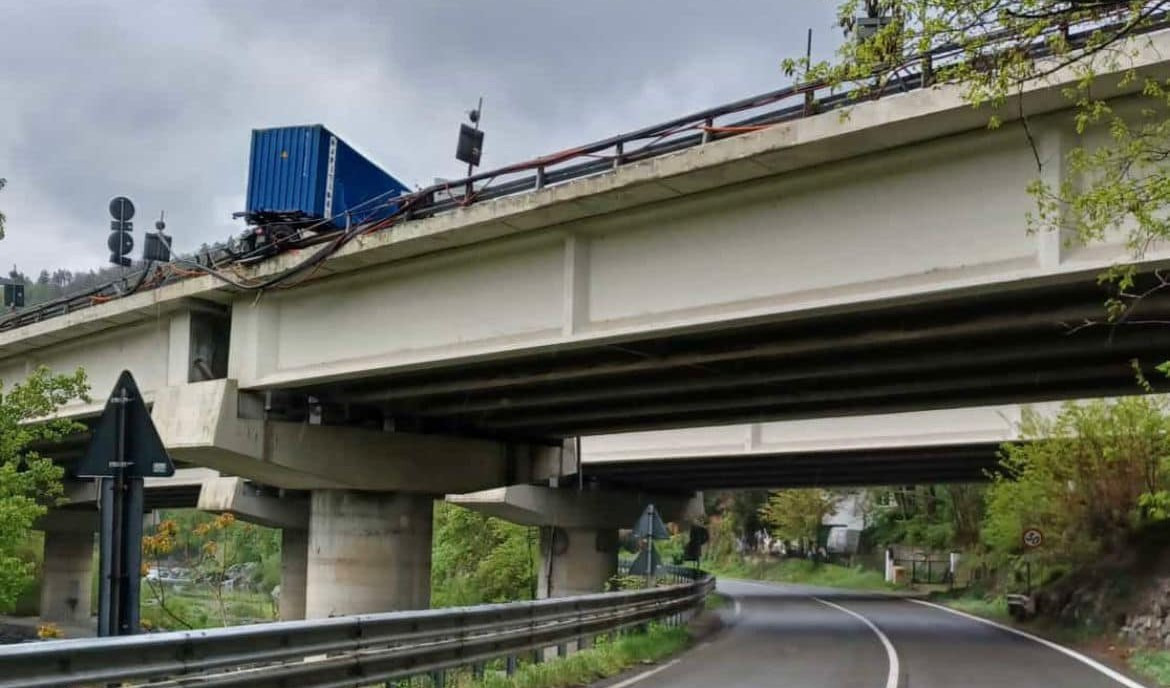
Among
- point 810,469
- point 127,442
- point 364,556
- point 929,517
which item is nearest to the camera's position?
point 127,442

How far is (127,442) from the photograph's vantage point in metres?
7.39

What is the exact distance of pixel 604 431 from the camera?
25312 millimetres

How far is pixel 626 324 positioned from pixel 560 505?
75.2 ft

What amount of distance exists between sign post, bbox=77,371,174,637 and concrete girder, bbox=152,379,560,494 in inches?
473

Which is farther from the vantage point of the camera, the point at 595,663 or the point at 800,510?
the point at 800,510

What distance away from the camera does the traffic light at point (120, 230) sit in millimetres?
21312

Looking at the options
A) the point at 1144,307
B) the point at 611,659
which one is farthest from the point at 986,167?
the point at 611,659

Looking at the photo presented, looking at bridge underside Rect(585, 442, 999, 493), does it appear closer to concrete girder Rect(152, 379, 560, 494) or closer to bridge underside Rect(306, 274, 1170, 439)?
bridge underside Rect(306, 274, 1170, 439)

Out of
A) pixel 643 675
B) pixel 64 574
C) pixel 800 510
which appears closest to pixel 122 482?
pixel 643 675

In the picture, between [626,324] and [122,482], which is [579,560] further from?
[122,482]

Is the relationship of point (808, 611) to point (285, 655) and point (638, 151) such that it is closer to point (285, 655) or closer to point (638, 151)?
point (638, 151)

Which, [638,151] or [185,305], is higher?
[638,151]

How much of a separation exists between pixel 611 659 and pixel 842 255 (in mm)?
6127

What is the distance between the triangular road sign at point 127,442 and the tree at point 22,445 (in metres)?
15.6
